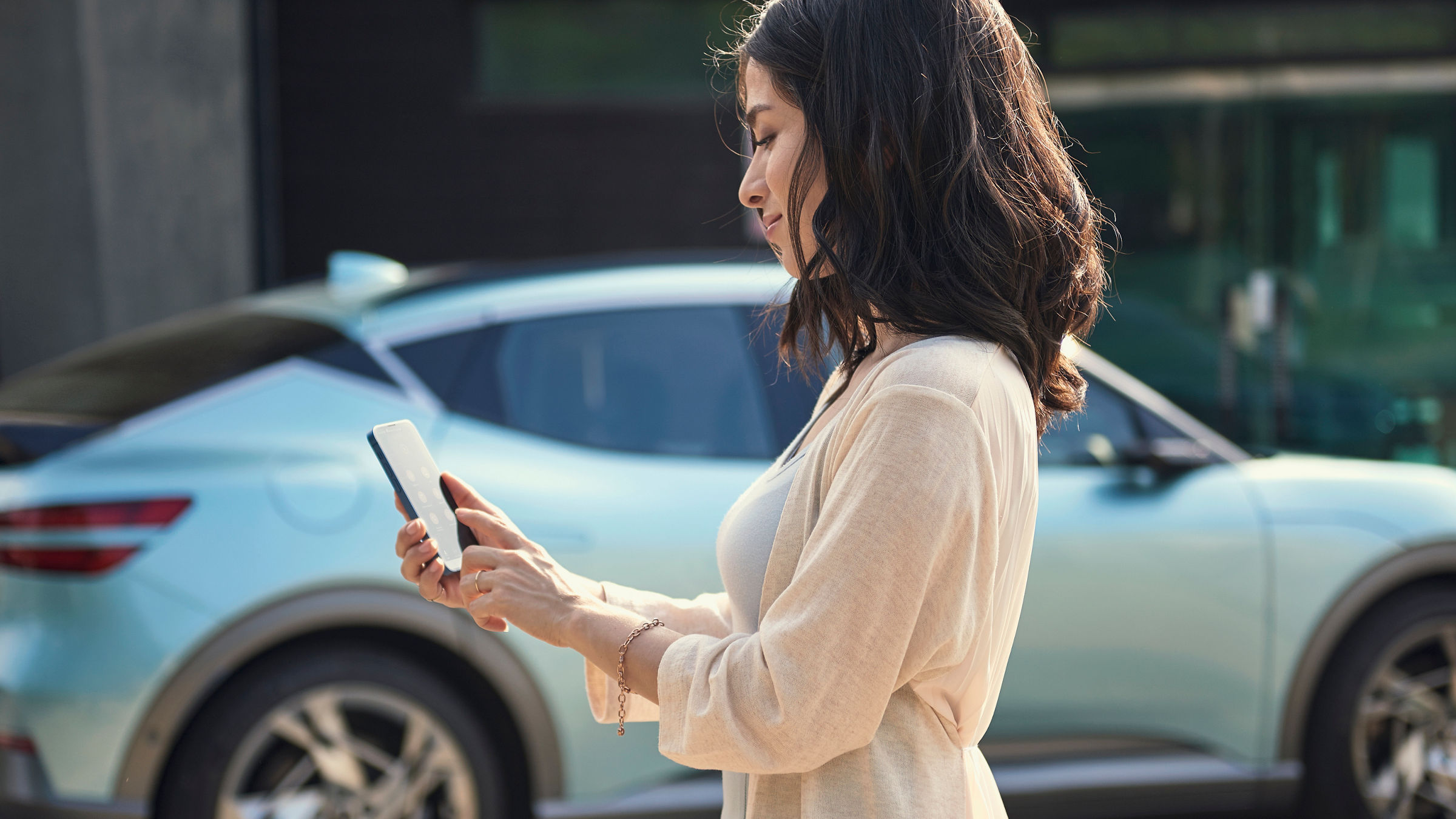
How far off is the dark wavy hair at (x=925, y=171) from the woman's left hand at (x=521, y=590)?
46 cm

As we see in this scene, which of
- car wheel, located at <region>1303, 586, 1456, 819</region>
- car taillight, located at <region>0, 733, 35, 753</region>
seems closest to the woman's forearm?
car taillight, located at <region>0, 733, 35, 753</region>

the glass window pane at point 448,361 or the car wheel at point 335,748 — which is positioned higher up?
the glass window pane at point 448,361

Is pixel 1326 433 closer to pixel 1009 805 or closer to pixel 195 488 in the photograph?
pixel 1009 805

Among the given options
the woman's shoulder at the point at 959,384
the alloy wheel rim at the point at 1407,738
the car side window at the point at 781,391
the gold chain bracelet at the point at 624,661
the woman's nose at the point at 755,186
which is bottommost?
the alloy wheel rim at the point at 1407,738

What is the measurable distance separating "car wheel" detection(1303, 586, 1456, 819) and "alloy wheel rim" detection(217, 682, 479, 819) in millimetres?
2357

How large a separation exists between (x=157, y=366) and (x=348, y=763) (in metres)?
1.19

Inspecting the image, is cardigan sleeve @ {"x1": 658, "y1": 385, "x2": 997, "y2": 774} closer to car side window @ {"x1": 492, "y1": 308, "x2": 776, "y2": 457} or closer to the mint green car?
the mint green car

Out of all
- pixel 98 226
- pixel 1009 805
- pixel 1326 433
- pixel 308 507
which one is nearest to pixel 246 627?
pixel 308 507

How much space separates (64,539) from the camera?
3.03m

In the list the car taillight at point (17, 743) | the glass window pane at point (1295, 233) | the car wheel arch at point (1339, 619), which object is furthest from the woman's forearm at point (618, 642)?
the glass window pane at point (1295, 233)

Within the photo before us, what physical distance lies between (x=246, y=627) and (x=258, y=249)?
522 centimetres

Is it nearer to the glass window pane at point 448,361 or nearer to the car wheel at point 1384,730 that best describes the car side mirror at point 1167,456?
the car wheel at point 1384,730

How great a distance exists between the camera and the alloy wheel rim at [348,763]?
3135mm

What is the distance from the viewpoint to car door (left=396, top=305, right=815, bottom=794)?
330cm
